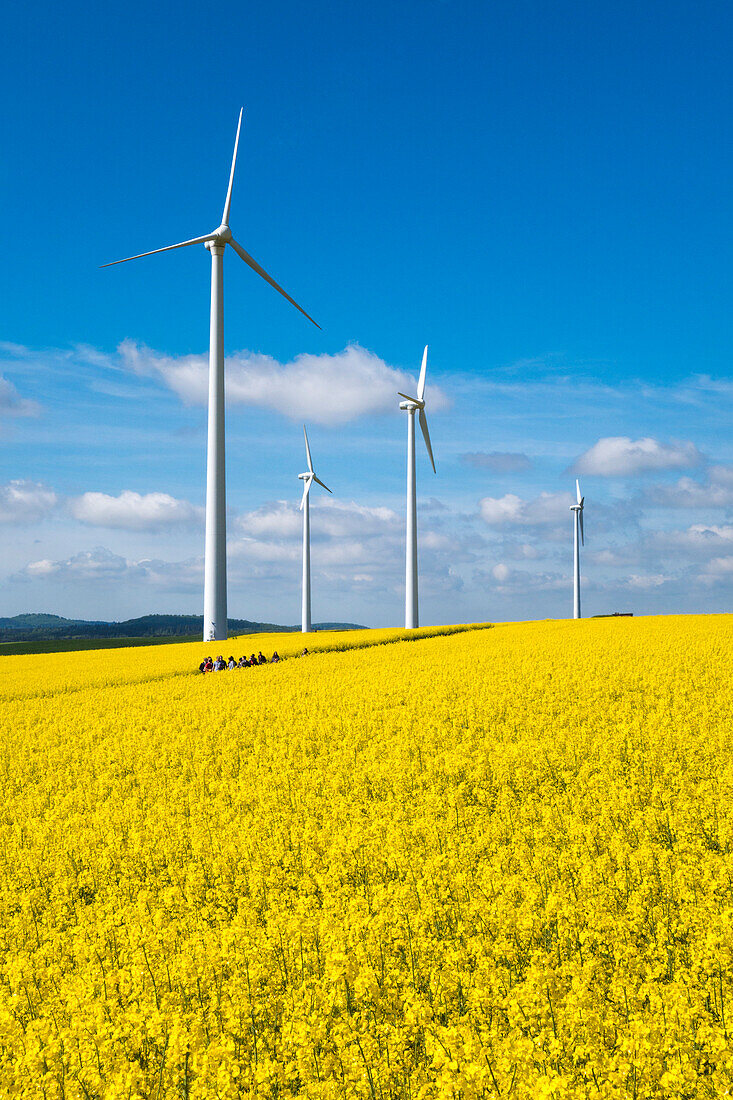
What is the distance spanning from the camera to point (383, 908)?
834 centimetres

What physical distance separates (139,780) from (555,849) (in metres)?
10.0

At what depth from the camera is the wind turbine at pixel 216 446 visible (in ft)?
166

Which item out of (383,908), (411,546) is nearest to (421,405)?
(411,546)

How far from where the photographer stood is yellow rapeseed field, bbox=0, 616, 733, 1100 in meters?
5.89

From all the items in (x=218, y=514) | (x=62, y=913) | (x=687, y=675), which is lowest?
(x=62, y=913)

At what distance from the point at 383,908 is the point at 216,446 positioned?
4644 centimetres

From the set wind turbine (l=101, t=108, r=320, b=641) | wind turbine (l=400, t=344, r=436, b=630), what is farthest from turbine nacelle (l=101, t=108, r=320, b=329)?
wind turbine (l=400, t=344, r=436, b=630)

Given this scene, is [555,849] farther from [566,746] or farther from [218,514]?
[218,514]

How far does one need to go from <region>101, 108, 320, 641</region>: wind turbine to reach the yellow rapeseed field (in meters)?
32.3

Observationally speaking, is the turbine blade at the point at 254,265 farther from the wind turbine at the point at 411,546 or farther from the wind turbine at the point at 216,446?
the wind turbine at the point at 411,546

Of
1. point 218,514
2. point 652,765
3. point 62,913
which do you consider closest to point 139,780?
point 62,913

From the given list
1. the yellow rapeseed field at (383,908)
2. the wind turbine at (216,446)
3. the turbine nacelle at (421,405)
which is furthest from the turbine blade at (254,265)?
the yellow rapeseed field at (383,908)

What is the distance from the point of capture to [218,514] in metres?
50.6

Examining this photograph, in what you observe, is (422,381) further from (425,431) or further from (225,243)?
(225,243)
